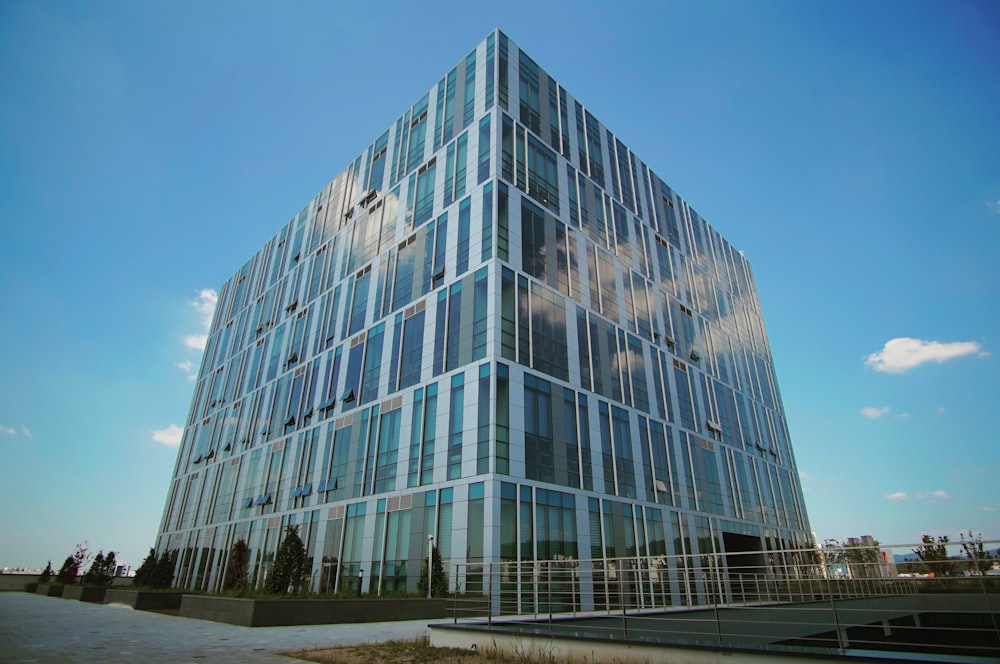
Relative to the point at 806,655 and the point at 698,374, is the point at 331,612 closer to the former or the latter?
the point at 806,655

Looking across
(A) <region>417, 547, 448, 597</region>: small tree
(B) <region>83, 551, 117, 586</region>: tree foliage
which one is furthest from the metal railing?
(B) <region>83, 551, 117, 586</region>: tree foliage

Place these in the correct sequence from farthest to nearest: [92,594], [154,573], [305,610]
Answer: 1. [154,573]
2. [92,594]
3. [305,610]

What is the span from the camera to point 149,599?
25.0 m

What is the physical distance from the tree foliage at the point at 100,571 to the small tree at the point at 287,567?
76.2 ft

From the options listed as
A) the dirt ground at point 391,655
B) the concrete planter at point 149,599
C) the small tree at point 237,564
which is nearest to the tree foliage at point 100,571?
the small tree at point 237,564

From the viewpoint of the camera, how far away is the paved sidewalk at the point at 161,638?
10.3m

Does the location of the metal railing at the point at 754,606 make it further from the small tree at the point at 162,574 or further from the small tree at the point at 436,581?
the small tree at the point at 162,574

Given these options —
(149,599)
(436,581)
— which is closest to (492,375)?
(436,581)

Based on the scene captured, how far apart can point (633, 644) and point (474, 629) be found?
3.81 m

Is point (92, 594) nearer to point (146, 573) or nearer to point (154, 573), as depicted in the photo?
point (154, 573)

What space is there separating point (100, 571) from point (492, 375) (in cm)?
3121

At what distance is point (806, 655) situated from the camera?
7922mm

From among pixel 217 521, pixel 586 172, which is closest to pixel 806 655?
pixel 586 172

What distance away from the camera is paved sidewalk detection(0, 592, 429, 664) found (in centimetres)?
1027
